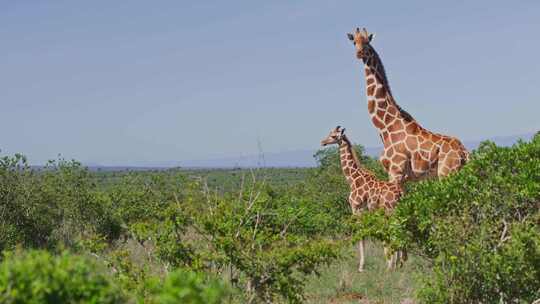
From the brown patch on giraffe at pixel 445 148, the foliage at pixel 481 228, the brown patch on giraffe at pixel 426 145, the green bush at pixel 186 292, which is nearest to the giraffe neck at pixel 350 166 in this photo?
the brown patch on giraffe at pixel 426 145

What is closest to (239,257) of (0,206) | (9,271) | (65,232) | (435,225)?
(435,225)

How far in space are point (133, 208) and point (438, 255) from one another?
46.9ft

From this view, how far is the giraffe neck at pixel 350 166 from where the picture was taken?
52.5 ft

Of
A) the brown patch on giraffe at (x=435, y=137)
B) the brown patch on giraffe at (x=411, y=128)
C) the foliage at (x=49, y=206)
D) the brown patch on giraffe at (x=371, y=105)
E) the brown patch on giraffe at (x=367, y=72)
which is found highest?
the brown patch on giraffe at (x=367, y=72)

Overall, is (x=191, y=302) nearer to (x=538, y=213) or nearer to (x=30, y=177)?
(x=538, y=213)

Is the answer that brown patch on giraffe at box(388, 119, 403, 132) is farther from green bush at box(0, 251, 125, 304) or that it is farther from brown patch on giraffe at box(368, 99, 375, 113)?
green bush at box(0, 251, 125, 304)

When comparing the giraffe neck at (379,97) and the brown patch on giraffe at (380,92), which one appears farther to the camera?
the brown patch on giraffe at (380,92)

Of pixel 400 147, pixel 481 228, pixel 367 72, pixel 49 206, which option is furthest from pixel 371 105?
pixel 49 206

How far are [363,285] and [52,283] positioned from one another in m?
9.78

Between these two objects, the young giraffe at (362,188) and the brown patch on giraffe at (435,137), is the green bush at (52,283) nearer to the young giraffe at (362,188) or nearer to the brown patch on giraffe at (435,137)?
the brown patch on giraffe at (435,137)

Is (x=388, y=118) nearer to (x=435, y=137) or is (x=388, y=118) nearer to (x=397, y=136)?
(x=397, y=136)

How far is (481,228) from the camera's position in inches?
315

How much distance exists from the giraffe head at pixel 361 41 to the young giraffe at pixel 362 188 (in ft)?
8.40

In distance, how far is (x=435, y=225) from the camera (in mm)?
8422
